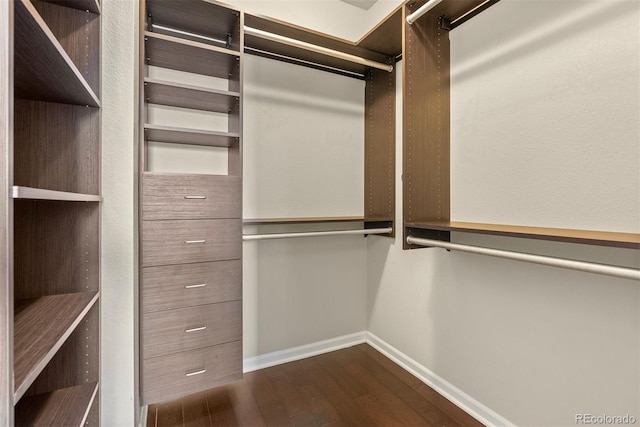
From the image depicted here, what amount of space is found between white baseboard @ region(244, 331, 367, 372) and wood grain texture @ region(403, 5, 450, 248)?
121 centimetres

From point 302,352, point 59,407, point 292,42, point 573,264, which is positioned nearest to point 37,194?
point 59,407

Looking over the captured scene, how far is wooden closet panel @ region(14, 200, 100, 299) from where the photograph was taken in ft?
3.39

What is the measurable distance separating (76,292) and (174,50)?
1288 mm

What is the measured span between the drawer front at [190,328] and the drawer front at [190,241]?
268mm

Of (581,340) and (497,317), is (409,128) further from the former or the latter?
(581,340)

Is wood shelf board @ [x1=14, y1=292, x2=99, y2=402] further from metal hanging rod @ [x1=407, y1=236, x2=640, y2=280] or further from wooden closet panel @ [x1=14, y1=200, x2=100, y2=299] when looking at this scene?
metal hanging rod @ [x1=407, y1=236, x2=640, y2=280]

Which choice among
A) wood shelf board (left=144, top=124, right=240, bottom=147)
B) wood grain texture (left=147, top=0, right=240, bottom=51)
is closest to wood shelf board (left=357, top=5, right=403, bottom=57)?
wood grain texture (left=147, top=0, right=240, bottom=51)

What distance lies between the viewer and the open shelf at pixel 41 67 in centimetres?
63

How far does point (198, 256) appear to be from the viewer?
62.7 inches

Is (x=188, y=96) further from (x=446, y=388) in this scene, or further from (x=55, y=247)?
(x=446, y=388)

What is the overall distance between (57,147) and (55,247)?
1.19 ft

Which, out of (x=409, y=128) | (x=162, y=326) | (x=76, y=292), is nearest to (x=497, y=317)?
(x=409, y=128)

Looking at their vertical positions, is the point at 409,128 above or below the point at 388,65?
below

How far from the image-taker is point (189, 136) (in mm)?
1747
